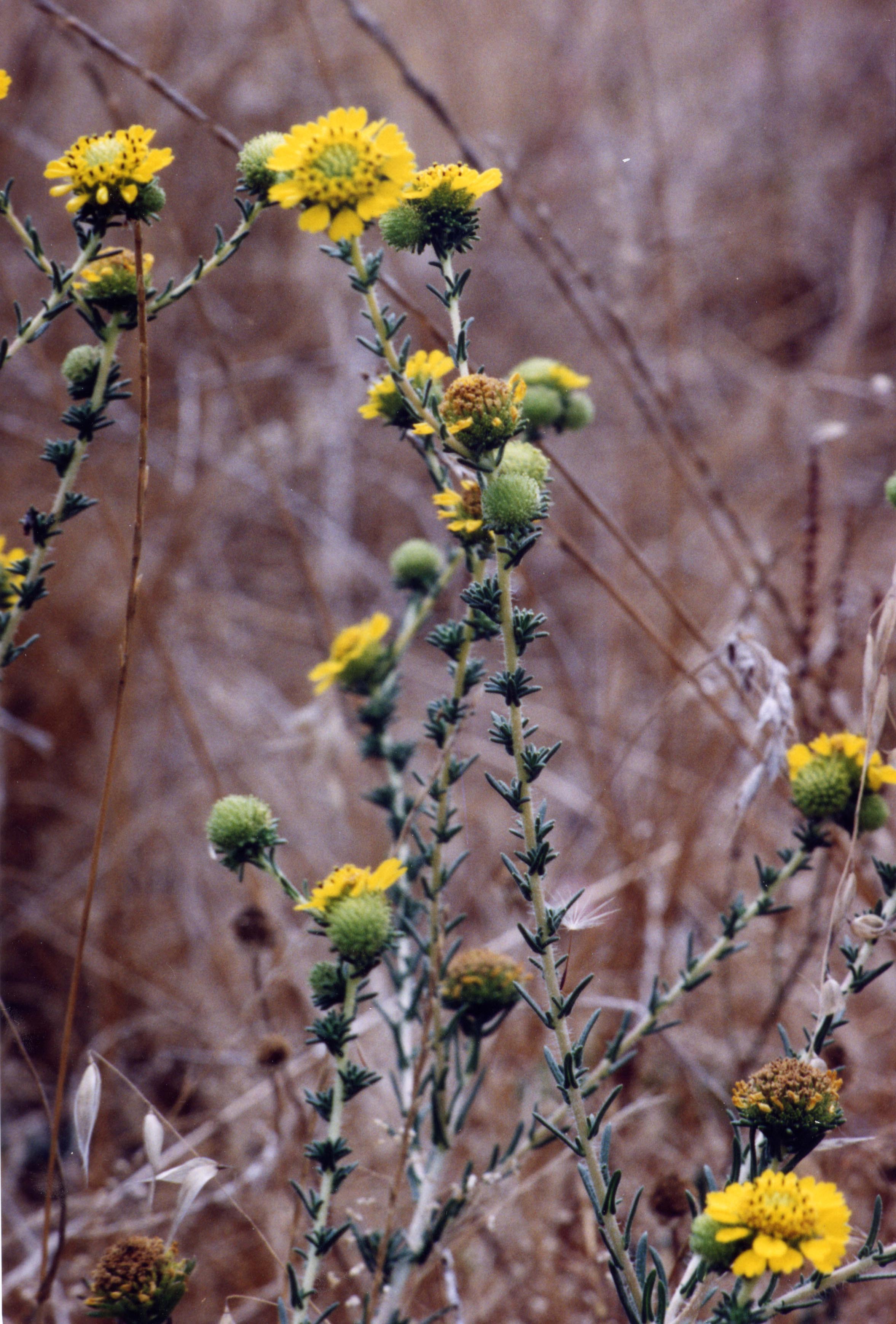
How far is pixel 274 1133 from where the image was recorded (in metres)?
2.08

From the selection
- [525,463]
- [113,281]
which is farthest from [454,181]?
[113,281]

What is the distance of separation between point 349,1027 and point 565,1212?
3.64 feet

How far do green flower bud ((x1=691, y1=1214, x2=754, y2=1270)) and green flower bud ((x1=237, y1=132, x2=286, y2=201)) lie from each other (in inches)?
53.8

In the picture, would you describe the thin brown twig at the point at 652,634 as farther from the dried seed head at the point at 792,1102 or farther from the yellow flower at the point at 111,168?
the yellow flower at the point at 111,168

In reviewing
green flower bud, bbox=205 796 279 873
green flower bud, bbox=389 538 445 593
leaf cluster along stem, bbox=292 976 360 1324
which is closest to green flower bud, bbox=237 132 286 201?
green flower bud, bbox=389 538 445 593

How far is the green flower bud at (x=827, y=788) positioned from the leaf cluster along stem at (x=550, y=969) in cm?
47

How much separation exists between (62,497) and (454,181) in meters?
0.65

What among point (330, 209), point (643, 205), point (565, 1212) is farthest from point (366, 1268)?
point (643, 205)

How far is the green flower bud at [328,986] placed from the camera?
130 cm

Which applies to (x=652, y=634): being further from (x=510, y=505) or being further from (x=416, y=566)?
(x=510, y=505)

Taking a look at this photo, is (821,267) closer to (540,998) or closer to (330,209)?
(540,998)

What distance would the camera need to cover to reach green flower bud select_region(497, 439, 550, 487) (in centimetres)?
124

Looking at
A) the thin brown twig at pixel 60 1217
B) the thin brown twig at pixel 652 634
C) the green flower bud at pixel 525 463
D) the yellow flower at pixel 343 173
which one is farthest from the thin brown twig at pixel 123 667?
the thin brown twig at pixel 652 634

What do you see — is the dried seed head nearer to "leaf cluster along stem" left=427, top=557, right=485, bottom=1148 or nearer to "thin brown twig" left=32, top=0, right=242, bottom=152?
"leaf cluster along stem" left=427, top=557, right=485, bottom=1148
